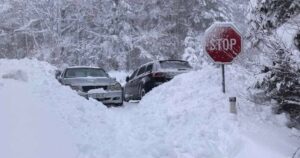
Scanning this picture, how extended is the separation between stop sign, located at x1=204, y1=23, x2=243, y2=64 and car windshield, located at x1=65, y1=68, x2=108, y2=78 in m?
6.54

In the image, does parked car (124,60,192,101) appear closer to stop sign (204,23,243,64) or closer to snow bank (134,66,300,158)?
snow bank (134,66,300,158)

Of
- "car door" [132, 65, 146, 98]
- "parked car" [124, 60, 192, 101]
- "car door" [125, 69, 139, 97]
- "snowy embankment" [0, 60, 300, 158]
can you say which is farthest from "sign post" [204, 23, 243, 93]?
"car door" [125, 69, 139, 97]

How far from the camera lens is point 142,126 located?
37.0 ft

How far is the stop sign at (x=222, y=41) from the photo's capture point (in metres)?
10.4

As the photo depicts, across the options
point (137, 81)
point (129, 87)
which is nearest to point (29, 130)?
point (137, 81)

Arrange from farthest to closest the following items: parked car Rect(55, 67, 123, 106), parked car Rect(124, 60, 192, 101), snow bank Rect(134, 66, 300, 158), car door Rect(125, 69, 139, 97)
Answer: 1. car door Rect(125, 69, 139, 97)
2. parked car Rect(124, 60, 192, 101)
3. parked car Rect(55, 67, 123, 106)
4. snow bank Rect(134, 66, 300, 158)

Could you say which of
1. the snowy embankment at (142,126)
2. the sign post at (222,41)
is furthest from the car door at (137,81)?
the sign post at (222,41)

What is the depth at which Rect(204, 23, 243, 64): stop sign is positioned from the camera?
10.4 metres

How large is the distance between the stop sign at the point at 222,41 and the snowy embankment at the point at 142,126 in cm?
55

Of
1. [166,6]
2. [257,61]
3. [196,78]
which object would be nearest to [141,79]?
[196,78]

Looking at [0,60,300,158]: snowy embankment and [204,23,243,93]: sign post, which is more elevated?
[204,23,243,93]: sign post

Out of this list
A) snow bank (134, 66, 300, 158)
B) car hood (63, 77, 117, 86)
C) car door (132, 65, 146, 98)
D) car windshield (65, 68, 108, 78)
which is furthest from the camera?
car door (132, 65, 146, 98)

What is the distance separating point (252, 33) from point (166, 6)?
95.9 feet

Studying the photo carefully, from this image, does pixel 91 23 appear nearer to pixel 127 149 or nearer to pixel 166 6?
pixel 166 6
